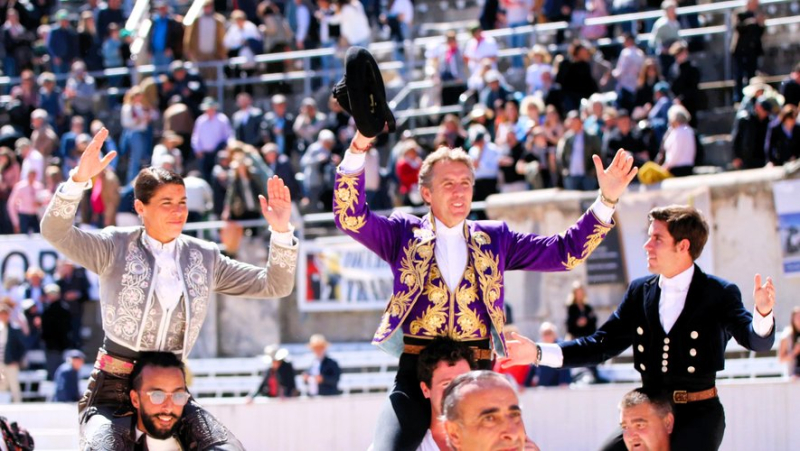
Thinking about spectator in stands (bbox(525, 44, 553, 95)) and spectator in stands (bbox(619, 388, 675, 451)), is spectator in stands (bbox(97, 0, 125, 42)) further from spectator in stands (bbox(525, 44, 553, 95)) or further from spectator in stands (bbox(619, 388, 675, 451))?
spectator in stands (bbox(619, 388, 675, 451))

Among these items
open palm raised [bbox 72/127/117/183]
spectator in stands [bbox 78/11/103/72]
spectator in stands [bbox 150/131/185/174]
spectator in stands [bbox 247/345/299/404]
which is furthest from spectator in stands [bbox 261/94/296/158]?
open palm raised [bbox 72/127/117/183]

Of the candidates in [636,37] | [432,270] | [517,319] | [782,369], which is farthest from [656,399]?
[636,37]

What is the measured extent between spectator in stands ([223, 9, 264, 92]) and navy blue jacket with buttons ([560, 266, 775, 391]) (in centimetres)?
1325

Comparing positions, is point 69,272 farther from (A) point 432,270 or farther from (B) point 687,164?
(A) point 432,270

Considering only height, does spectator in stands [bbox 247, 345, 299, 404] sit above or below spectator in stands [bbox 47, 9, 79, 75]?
below

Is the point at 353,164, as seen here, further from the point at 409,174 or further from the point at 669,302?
the point at 409,174

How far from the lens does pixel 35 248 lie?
17.9 metres

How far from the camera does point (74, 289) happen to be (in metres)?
17.3

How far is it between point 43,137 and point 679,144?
821cm

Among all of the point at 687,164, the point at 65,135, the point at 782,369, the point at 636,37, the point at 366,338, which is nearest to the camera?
the point at 782,369

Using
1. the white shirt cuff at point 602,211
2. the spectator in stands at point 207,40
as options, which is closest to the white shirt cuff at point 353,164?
the white shirt cuff at point 602,211

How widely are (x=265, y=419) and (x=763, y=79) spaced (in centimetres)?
821

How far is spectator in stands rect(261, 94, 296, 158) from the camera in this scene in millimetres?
18172

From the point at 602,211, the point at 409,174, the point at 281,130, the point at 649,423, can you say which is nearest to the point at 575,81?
the point at 409,174
